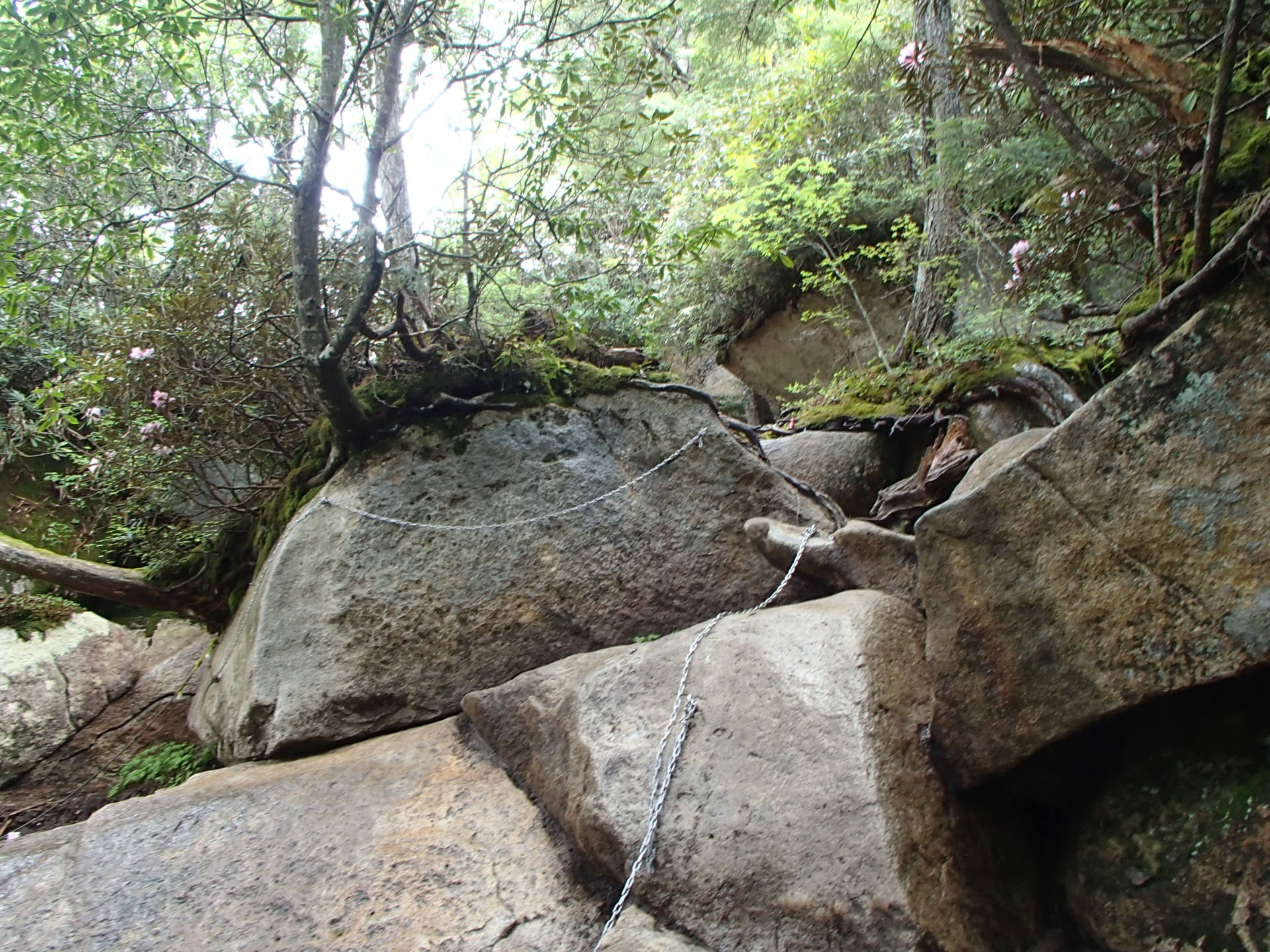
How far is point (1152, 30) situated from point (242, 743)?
5986 millimetres

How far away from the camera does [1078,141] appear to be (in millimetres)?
3283

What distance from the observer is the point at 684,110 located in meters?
13.4

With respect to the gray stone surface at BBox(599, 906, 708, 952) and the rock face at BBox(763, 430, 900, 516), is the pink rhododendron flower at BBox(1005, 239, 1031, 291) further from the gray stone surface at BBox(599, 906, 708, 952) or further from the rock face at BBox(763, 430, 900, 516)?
the gray stone surface at BBox(599, 906, 708, 952)

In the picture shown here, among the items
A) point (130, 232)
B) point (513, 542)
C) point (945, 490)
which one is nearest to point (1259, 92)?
point (945, 490)

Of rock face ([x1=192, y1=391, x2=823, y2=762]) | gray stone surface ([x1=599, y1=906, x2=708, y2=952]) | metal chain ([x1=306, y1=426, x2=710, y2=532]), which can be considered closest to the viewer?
gray stone surface ([x1=599, y1=906, x2=708, y2=952])

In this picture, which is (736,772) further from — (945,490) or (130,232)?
(130,232)

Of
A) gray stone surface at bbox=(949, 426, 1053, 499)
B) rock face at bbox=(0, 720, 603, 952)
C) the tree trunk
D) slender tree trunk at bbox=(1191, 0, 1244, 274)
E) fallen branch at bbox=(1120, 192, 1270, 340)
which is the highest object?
slender tree trunk at bbox=(1191, 0, 1244, 274)

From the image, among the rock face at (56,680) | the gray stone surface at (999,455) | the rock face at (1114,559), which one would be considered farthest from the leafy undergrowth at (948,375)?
the rock face at (56,680)

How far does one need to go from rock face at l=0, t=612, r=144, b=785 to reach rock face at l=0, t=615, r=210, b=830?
57 mm

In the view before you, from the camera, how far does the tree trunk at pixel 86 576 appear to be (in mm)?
5012

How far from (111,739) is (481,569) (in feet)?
13.5

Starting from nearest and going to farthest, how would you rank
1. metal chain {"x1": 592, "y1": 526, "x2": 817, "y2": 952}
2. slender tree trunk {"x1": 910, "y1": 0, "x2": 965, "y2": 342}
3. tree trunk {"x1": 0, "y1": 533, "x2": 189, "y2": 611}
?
metal chain {"x1": 592, "y1": 526, "x2": 817, "y2": 952} < tree trunk {"x1": 0, "y1": 533, "x2": 189, "y2": 611} < slender tree trunk {"x1": 910, "y1": 0, "x2": 965, "y2": 342}

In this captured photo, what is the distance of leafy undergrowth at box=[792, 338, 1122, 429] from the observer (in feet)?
19.6

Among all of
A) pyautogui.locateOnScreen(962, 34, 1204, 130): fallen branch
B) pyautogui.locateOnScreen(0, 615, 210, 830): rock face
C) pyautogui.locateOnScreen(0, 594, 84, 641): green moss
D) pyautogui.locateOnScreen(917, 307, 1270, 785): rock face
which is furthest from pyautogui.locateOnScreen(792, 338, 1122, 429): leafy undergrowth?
pyautogui.locateOnScreen(0, 594, 84, 641): green moss
